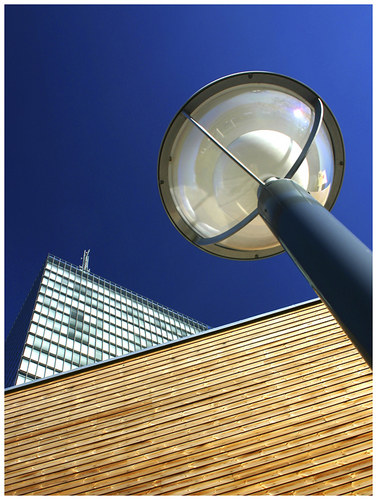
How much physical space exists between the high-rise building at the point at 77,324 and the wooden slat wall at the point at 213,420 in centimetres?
3155

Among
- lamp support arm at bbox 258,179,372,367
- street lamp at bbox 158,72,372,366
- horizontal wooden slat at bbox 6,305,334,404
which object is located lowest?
lamp support arm at bbox 258,179,372,367

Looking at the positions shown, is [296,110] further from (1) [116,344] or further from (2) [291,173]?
(1) [116,344]

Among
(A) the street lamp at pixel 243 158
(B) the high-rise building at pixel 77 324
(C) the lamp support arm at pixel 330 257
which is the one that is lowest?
(C) the lamp support arm at pixel 330 257

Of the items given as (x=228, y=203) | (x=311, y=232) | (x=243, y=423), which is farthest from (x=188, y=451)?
(x=311, y=232)

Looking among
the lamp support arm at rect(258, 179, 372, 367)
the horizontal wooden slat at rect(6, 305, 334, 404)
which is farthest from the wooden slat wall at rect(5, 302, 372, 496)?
the lamp support arm at rect(258, 179, 372, 367)

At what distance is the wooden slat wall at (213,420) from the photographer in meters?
4.26

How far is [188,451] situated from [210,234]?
3174 mm

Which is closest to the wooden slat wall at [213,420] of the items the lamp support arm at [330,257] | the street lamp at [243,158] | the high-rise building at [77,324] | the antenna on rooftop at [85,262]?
the street lamp at [243,158]

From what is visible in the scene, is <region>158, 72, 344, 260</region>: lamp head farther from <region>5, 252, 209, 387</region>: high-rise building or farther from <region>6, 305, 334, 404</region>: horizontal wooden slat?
<region>5, 252, 209, 387</region>: high-rise building

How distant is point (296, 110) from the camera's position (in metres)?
2.65

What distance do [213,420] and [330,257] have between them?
13.8 ft

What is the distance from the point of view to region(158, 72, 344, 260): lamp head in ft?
8.61

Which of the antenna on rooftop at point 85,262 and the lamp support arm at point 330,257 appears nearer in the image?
the lamp support arm at point 330,257

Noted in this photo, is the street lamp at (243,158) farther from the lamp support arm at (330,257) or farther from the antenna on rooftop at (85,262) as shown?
the antenna on rooftop at (85,262)
